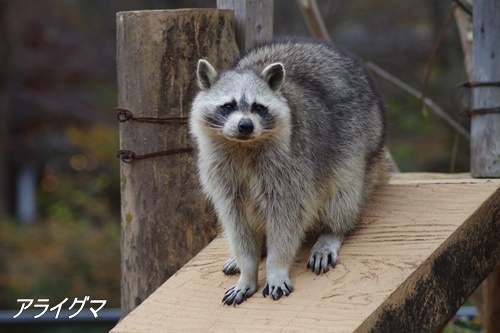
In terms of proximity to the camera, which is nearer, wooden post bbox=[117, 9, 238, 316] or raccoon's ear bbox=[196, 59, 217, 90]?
raccoon's ear bbox=[196, 59, 217, 90]

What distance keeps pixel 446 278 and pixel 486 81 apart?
5.90 feet

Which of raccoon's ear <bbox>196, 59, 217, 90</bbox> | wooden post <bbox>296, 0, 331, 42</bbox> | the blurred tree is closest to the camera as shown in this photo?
raccoon's ear <bbox>196, 59, 217, 90</bbox>

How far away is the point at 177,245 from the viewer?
15.6 ft

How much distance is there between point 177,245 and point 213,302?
29.3 inches

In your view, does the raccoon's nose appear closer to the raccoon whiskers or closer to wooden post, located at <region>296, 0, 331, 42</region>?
the raccoon whiskers

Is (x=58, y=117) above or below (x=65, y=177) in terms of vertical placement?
above

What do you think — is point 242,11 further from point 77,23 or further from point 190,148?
point 77,23

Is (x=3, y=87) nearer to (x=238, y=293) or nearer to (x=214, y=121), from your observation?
(x=214, y=121)

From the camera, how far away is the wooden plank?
3.70 meters

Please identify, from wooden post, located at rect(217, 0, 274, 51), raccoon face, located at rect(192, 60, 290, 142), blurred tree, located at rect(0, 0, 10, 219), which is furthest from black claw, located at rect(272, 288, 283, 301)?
blurred tree, located at rect(0, 0, 10, 219)

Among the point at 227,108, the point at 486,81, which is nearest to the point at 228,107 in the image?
the point at 227,108

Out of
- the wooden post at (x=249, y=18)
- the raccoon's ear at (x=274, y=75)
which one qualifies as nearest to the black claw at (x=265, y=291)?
the raccoon's ear at (x=274, y=75)

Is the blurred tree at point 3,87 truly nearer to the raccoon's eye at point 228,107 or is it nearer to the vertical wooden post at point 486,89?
the vertical wooden post at point 486,89

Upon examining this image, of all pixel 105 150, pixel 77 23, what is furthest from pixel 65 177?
pixel 77 23
